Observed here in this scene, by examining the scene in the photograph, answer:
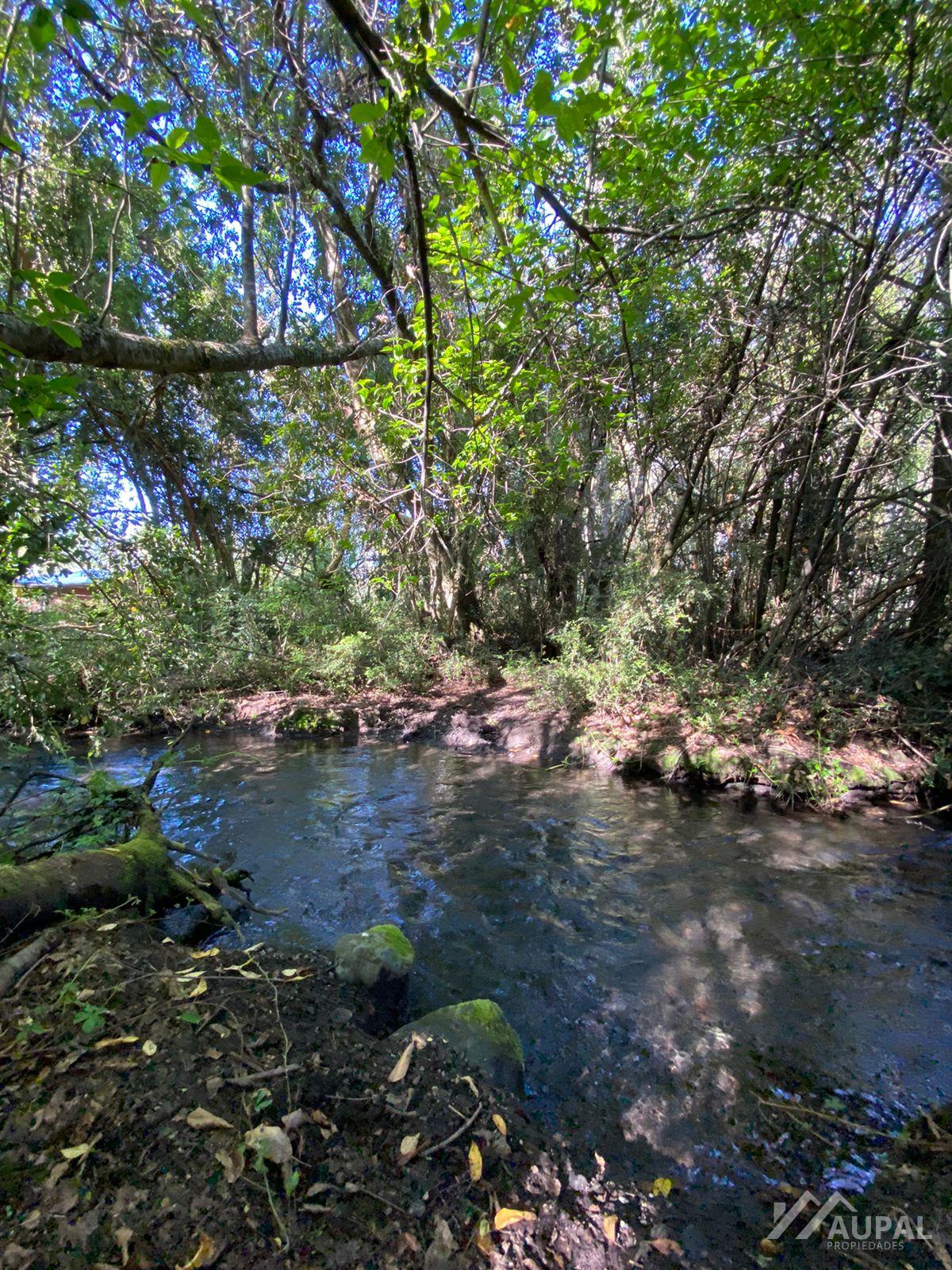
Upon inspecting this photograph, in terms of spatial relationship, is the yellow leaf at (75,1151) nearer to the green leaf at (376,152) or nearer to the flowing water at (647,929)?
the flowing water at (647,929)

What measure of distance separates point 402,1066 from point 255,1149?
665mm

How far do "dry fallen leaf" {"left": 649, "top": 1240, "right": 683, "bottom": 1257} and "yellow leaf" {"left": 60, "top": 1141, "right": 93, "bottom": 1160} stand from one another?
1.72 m

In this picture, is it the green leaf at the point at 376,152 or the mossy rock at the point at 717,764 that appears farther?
the mossy rock at the point at 717,764

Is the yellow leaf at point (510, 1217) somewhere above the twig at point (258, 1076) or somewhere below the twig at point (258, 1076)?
below

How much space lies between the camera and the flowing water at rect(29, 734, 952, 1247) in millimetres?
2574

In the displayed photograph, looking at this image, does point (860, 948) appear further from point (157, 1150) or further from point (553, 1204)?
point (157, 1150)

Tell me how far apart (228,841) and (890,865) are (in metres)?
6.10

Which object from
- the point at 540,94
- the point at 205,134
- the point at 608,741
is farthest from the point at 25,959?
the point at 608,741

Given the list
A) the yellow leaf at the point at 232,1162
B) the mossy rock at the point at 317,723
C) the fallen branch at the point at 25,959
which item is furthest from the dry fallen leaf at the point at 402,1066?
the mossy rock at the point at 317,723

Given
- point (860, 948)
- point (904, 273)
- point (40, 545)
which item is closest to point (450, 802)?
point (860, 948)

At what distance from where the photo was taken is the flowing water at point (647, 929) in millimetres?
2574

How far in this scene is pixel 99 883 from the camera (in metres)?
3.17

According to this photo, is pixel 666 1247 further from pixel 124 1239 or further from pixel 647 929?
pixel 647 929

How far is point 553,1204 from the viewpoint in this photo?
1.75 meters
